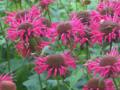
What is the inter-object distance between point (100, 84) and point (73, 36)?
36 centimetres

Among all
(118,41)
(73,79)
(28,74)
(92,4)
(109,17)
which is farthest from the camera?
(92,4)

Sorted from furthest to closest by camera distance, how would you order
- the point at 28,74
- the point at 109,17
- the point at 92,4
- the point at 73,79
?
the point at 92,4
the point at 28,74
the point at 109,17
the point at 73,79

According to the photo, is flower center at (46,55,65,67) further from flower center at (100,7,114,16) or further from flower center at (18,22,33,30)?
flower center at (100,7,114,16)

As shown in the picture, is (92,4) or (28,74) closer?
(28,74)

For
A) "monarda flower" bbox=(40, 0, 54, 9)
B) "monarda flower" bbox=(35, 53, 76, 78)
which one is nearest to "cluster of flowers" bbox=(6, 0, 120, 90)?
"monarda flower" bbox=(35, 53, 76, 78)

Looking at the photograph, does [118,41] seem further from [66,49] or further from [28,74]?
[28,74]

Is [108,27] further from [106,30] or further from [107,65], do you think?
[107,65]

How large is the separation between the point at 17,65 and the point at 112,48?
827 millimetres

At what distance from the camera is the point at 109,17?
7.96 ft

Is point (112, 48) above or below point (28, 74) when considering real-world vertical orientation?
above

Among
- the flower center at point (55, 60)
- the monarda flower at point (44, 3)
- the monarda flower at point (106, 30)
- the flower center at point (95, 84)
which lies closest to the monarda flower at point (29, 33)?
the flower center at point (55, 60)

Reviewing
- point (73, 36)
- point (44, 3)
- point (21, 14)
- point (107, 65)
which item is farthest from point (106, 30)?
point (44, 3)

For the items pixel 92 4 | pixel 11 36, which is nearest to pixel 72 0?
pixel 92 4

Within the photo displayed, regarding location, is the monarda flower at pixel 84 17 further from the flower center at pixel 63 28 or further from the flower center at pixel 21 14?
the flower center at pixel 21 14
